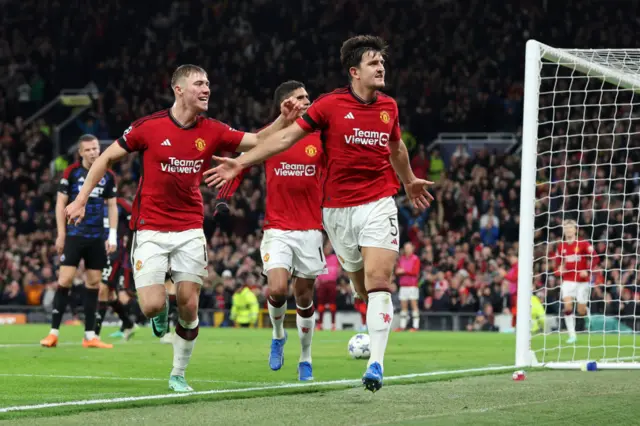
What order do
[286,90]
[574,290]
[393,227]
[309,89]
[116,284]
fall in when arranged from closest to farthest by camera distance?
[393,227]
[286,90]
[116,284]
[574,290]
[309,89]

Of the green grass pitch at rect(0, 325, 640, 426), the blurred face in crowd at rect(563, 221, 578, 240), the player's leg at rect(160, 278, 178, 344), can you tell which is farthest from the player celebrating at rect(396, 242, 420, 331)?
the green grass pitch at rect(0, 325, 640, 426)

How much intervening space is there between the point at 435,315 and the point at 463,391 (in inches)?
588

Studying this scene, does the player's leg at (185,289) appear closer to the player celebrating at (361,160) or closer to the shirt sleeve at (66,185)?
the player celebrating at (361,160)

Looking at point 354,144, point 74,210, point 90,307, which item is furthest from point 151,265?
A: point 90,307

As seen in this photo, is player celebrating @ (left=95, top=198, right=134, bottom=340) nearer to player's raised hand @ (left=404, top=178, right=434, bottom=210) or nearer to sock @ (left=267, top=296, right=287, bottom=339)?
sock @ (left=267, top=296, right=287, bottom=339)

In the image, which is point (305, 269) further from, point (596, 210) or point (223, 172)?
point (596, 210)

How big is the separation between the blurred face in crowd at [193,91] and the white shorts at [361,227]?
117 cm

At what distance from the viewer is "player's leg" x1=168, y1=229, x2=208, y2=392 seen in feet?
24.9

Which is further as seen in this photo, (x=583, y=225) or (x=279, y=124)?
(x=583, y=225)

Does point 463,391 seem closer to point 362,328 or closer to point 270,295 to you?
point 270,295

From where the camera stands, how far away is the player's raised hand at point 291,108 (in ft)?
24.9

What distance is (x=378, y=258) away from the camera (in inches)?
283

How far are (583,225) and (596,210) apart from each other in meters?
1.28

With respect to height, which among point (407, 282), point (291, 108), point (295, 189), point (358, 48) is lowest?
point (407, 282)
